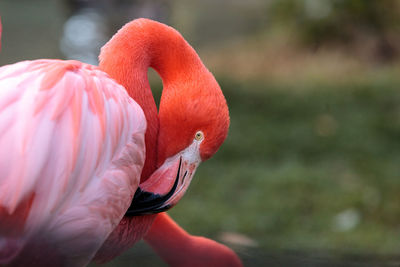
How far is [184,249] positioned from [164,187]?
0.42 m

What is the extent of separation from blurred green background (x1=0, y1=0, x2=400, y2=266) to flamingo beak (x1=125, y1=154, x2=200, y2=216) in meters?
0.59

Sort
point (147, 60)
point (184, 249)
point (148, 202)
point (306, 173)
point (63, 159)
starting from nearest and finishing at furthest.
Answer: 1. point (63, 159)
2. point (148, 202)
3. point (147, 60)
4. point (184, 249)
5. point (306, 173)

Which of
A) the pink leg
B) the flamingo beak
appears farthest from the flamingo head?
the pink leg

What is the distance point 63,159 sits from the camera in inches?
50.0

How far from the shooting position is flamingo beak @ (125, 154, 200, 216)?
1470 millimetres

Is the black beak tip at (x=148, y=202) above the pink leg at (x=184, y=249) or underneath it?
above

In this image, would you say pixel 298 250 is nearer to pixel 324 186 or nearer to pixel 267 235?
pixel 267 235

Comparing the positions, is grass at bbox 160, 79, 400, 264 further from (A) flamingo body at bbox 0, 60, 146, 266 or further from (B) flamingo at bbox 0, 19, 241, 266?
(A) flamingo body at bbox 0, 60, 146, 266

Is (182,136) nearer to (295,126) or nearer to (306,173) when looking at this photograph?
(306,173)

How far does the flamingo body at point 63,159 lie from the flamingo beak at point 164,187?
0.08 metres

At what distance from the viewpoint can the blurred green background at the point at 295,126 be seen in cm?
306

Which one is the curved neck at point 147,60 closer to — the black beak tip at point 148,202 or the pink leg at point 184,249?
the black beak tip at point 148,202

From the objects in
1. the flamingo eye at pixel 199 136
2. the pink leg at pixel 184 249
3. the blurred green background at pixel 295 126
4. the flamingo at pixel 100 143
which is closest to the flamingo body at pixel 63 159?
the flamingo at pixel 100 143

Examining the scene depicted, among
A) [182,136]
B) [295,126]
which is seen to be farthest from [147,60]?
[295,126]
